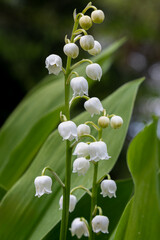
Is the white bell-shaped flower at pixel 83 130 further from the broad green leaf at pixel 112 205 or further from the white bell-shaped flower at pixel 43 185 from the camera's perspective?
the broad green leaf at pixel 112 205

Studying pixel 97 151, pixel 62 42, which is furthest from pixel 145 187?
pixel 62 42

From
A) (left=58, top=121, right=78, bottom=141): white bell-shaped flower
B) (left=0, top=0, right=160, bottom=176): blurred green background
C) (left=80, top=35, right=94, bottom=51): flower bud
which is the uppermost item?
(left=0, top=0, right=160, bottom=176): blurred green background

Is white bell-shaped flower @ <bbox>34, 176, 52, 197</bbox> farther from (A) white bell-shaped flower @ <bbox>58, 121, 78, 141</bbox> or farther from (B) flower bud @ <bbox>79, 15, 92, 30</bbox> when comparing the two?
(B) flower bud @ <bbox>79, 15, 92, 30</bbox>

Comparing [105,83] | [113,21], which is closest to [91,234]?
[105,83]

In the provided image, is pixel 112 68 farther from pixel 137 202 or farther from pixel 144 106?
pixel 137 202

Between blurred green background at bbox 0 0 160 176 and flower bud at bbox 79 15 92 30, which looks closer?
flower bud at bbox 79 15 92 30

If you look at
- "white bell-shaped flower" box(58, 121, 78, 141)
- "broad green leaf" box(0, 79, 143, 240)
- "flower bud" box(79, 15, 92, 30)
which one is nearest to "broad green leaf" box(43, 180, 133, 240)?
"broad green leaf" box(0, 79, 143, 240)

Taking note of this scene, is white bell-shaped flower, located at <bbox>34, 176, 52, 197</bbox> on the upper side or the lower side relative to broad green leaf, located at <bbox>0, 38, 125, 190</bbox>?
lower
